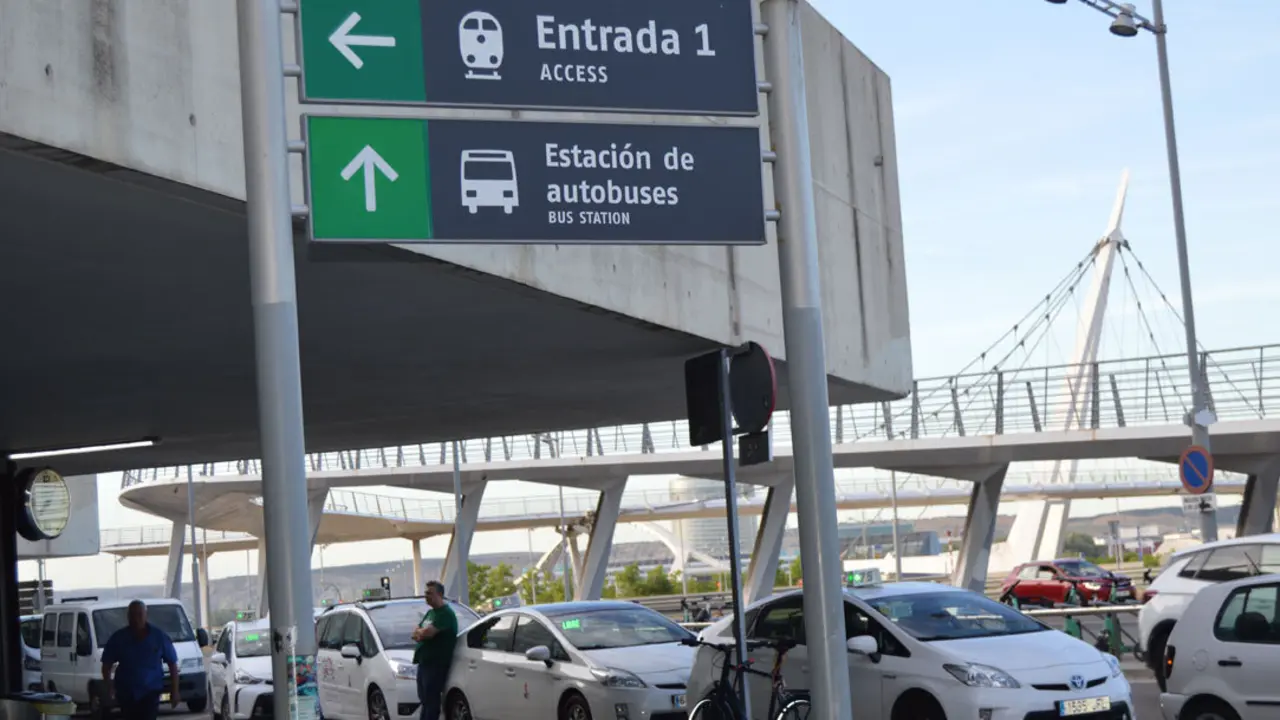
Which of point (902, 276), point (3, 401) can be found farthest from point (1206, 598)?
point (3, 401)

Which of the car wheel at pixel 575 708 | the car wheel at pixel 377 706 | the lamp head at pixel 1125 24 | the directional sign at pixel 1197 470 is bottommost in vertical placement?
the car wheel at pixel 377 706

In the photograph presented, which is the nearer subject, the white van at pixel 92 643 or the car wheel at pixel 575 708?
the car wheel at pixel 575 708

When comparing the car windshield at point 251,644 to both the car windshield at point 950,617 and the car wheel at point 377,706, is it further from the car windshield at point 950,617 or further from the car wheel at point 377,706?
the car windshield at point 950,617

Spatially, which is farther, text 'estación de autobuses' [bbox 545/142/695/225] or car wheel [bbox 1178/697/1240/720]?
car wheel [bbox 1178/697/1240/720]

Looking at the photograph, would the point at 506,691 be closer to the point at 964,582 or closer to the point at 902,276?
the point at 902,276

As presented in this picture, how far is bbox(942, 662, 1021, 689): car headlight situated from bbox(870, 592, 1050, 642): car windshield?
645 mm

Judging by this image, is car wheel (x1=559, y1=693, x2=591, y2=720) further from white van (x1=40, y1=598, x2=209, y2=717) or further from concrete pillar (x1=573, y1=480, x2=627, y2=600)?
concrete pillar (x1=573, y1=480, x2=627, y2=600)

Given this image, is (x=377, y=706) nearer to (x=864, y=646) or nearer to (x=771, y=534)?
(x=864, y=646)

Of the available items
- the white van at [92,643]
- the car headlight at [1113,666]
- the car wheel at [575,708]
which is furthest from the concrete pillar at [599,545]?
the car headlight at [1113,666]

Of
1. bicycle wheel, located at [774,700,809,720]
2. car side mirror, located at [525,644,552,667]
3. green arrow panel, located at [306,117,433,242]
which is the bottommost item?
bicycle wheel, located at [774,700,809,720]

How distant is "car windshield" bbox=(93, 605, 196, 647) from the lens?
25.6 metres

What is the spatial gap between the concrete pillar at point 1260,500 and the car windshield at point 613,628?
36951 millimetres

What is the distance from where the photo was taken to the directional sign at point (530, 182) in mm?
5809


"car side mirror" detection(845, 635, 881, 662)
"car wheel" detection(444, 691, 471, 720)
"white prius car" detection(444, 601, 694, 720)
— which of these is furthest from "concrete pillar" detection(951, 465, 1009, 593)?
"car side mirror" detection(845, 635, 881, 662)
